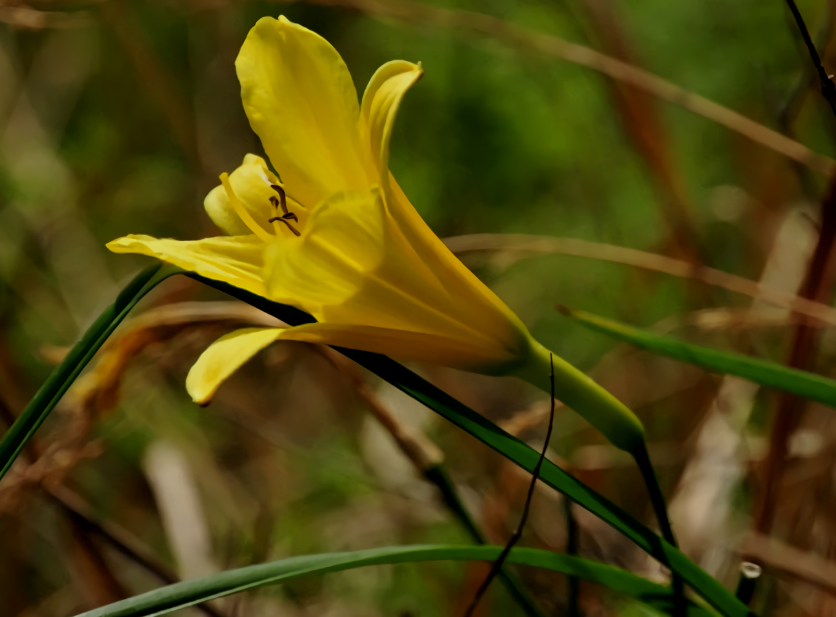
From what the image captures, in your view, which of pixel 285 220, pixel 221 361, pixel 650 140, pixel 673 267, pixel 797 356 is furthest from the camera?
pixel 650 140

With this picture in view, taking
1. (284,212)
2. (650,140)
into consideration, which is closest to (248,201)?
(284,212)

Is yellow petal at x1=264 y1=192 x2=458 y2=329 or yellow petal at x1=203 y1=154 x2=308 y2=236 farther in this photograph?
yellow petal at x1=203 y1=154 x2=308 y2=236

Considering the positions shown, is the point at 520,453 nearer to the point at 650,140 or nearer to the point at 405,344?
the point at 405,344

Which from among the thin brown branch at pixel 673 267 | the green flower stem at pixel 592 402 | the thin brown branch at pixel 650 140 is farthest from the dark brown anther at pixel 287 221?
the thin brown branch at pixel 650 140

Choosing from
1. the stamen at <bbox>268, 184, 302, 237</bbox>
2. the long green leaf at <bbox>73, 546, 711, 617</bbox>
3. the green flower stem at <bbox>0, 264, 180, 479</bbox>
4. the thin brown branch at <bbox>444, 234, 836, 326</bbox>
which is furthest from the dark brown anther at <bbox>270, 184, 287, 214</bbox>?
the thin brown branch at <bbox>444, 234, 836, 326</bbox>

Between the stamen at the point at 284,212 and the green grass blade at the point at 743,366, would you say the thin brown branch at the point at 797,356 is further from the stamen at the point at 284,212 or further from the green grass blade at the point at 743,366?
the stamen at the point at 284,212

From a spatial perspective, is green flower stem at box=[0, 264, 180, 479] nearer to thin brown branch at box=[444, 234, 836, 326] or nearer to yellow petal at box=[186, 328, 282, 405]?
yellow petal at box=[186, 328, 282, 405]
